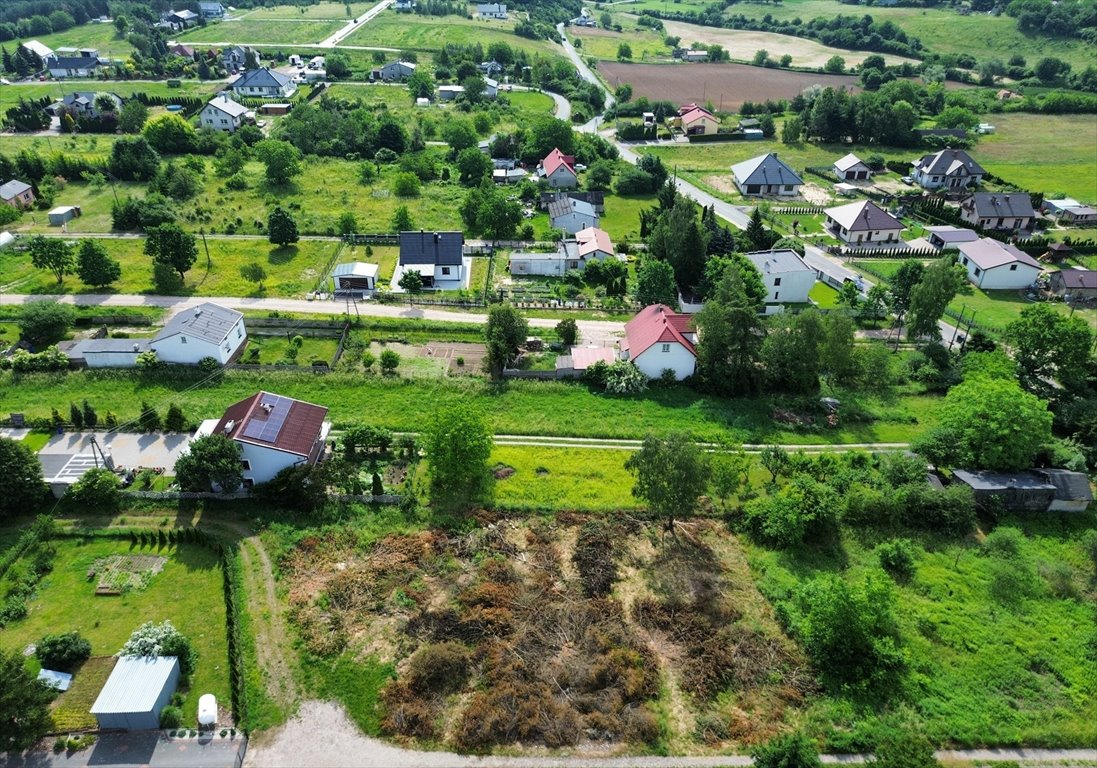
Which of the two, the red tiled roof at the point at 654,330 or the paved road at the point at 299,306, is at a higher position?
the red tiled roof at the point at 654,330

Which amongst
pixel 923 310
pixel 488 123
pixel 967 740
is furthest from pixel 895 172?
pixel 967 740

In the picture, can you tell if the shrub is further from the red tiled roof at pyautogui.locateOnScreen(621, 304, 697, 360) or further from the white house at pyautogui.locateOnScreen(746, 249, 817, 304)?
the white house at pyautogui.locateOnScreen(746, 249, 817, 304)

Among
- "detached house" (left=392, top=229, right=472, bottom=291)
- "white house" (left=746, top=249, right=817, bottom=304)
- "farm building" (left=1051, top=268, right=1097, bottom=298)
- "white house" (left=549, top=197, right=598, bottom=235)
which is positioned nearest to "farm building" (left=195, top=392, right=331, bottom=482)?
"detached house" (left=392, top=229, right=472, bottom=291)

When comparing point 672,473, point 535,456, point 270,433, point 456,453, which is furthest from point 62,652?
point 672,473

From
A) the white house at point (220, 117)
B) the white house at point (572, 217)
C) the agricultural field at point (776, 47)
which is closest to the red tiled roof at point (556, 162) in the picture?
the white house at point (572, 217)

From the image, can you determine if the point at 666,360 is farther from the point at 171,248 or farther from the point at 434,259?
the point at 171,248

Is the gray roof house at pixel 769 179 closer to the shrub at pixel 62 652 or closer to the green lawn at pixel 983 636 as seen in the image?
the green lawn at pixel 983 636
